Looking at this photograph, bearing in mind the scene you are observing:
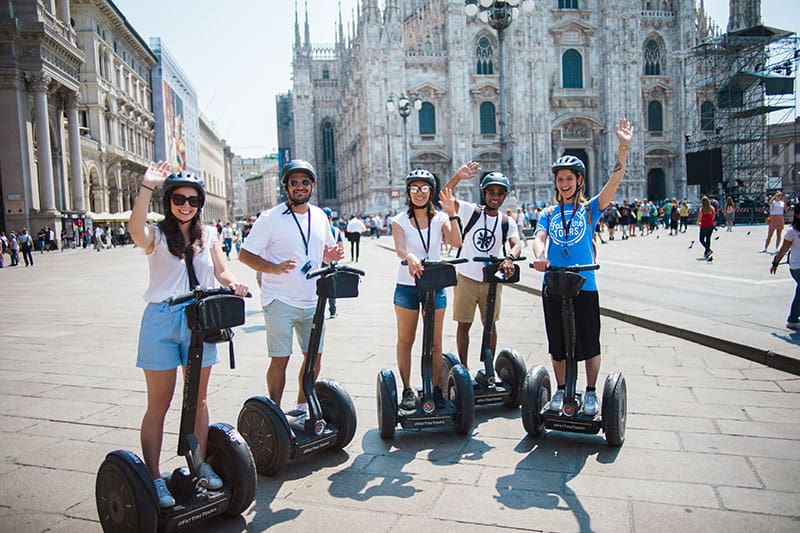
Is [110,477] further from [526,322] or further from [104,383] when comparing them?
[526,322]

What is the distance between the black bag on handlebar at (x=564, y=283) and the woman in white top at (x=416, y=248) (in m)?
0.83

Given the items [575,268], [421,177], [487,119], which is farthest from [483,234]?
[487,119]

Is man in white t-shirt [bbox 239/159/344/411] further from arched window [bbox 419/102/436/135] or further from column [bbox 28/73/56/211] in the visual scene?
arched window [bbox 419/102/436/135]

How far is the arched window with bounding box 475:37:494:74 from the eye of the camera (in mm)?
43344

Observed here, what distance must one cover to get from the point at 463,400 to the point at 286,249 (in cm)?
160

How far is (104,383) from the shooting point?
5.88m

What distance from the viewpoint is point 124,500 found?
2.85 meters

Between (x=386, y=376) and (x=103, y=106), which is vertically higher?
(x=103, y=106)

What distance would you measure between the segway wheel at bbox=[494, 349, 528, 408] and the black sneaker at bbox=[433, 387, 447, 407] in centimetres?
73

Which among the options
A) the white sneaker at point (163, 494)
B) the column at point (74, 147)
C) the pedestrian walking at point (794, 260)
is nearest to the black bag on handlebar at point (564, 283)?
the white sneaker at point (163, 494)

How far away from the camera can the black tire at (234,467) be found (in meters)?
3.12

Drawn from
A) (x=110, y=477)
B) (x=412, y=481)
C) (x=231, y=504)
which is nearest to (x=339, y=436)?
(x=412, y=481)

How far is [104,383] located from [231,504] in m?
3.37

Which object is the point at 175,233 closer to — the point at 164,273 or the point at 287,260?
the point at 164,273
